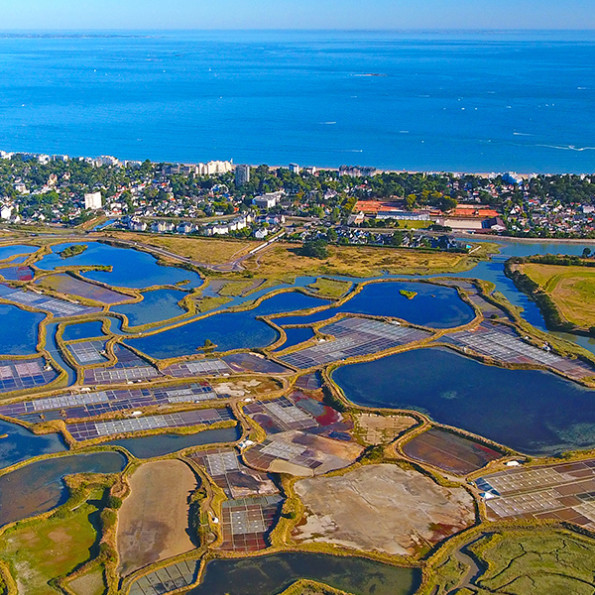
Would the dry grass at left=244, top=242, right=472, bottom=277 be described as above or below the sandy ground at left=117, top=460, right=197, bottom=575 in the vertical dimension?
above

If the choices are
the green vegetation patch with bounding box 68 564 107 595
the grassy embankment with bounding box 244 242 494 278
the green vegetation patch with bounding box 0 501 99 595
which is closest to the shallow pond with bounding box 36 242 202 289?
the grassy embankment with bounding box 244 242 494 278

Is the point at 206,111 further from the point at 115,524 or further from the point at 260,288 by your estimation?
the point at 115,524

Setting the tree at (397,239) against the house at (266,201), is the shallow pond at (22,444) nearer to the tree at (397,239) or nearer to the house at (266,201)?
the tree at (397,239)

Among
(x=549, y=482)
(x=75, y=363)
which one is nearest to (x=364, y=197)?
(x=75, y=363)

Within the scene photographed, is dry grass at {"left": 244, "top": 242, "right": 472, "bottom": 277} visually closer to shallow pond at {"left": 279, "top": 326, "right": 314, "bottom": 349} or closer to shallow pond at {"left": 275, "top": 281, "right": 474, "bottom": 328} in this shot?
shallow pond at {"left": 275, "top": 281, "right": 474, "bottom": 328}

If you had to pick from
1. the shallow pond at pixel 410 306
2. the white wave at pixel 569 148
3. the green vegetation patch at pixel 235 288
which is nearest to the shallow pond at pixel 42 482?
the shallow pond at pixel 410 306
